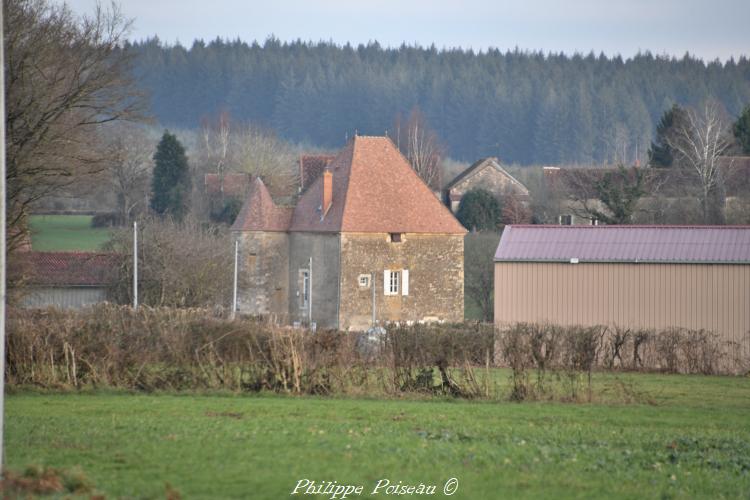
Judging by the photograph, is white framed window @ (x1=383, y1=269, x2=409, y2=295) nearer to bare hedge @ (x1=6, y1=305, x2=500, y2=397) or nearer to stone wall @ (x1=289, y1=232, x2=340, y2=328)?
stone wall @ (x1=289, y1=232, x2=340, y2=328)

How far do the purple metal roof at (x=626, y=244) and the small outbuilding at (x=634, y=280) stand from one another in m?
0.03

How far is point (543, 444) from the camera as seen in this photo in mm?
13961

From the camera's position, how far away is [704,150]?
73812 millimetres

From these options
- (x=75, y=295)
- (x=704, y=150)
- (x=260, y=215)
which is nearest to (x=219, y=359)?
(x=75, y=295)

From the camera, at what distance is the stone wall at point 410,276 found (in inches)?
2146

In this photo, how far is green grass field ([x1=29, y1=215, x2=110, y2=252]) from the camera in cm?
Result: 6862

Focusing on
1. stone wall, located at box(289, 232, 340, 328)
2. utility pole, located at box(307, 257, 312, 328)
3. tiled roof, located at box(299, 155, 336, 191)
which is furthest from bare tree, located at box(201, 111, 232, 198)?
utility pole, located at box(307, 257, 312, 328)

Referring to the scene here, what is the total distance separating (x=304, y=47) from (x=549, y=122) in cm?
4551

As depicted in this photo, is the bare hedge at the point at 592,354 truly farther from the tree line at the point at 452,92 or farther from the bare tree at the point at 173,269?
the tree line at the point at 452,92

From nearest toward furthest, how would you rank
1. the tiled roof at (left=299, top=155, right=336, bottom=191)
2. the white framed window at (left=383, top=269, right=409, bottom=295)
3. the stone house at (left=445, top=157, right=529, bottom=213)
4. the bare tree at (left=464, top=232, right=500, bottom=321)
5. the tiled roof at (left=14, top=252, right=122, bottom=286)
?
the tiled roof at (left=14, top=252, right=122, bottom=286), the white framed window at (left=383, top=269, right=409, bottom=295), the bare tree at (left=464, top=232, right=500, bottom=321), the tiled roof at (left=299, top=155, right=336, bottom=191), the stone house at (left=445, top=157, right=529, bottom=213)

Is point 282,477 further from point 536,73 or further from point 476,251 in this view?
point 536,73

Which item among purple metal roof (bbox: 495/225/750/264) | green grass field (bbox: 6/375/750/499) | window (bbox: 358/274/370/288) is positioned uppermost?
purple metal roof (bbox: 495/225/750/264)

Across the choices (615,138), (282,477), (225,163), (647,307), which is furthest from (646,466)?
(615,138)

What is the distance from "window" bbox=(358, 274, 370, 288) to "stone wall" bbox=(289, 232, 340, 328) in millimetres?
1082
